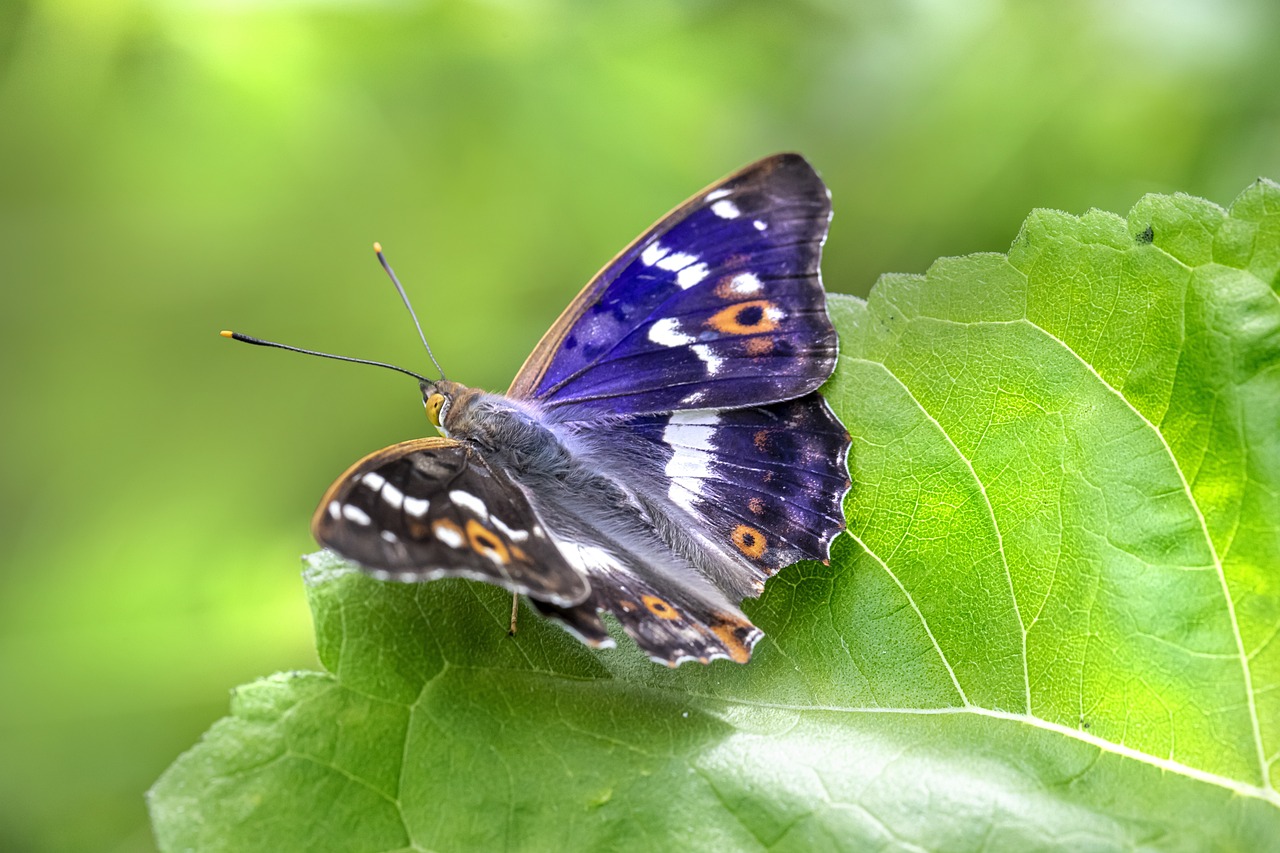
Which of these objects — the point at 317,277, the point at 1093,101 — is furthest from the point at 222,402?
the point at 1093,101

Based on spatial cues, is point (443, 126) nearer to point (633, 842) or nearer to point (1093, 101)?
point (1093, 101)

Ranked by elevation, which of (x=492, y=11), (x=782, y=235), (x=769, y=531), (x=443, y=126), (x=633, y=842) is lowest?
(x=633, y=842)

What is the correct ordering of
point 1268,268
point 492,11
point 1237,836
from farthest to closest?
point 492,11
point 1268,268
point 1237,836

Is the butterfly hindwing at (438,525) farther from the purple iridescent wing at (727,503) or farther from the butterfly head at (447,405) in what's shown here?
the butterfly head at (447,405)

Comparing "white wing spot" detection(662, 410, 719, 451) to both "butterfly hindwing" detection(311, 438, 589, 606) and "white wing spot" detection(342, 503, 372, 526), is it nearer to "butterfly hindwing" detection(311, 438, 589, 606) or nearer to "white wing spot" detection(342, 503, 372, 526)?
"butterfly hindwing" detection(311, 438, 589, 606)

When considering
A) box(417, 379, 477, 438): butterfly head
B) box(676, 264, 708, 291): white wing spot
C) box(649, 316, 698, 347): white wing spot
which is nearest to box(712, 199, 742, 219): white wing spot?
box(676, 264, 708, 291): white wing spot

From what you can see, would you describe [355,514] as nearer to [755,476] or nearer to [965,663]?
[755,476]

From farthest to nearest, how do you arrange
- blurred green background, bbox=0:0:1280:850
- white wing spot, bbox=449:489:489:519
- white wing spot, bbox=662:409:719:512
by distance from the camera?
1. blurred green background, bbox=0:0:1280:850
2. white wing spot, bbox=662:409:719:512
3. white wing spot, bbox=449:489:489:519
